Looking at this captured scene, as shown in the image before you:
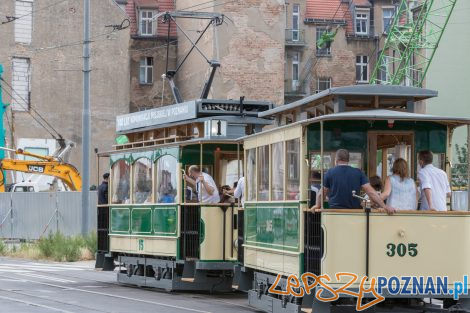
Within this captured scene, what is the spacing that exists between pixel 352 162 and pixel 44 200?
29.3 m

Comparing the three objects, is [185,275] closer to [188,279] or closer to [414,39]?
[188,279]

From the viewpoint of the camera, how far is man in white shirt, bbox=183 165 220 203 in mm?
20797

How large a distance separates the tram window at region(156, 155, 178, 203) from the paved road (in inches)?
67.9

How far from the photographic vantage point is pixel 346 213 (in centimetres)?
1420

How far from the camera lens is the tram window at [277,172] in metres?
16.4

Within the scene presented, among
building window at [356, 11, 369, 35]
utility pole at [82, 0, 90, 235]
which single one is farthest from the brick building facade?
utility pole at [82, 0, 90, 235]

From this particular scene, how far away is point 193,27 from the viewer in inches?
2549

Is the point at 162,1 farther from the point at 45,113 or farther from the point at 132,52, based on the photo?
the point at 45,113

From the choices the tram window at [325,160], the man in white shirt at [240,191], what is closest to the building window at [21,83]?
the man in white shirt at [240,191]

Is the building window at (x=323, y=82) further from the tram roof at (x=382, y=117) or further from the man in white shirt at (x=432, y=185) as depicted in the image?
the man in white shirt at (x=432, y=185)

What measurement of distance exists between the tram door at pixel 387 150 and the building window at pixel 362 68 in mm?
62974

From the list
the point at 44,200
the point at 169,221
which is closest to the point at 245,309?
the point at 169,221

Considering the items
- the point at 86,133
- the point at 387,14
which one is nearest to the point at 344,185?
the point at 86,133

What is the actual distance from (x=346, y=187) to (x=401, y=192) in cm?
78
